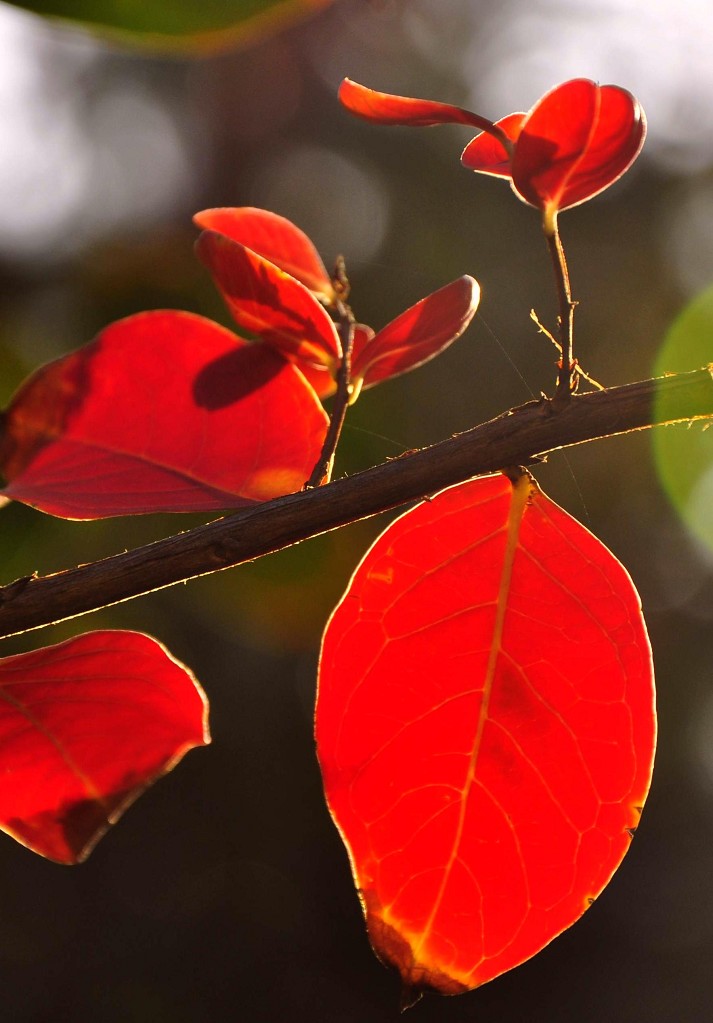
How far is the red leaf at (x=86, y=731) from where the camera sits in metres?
0.60

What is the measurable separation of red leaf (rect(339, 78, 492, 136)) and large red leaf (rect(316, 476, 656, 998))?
0.76 feet

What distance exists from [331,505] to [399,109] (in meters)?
0.25

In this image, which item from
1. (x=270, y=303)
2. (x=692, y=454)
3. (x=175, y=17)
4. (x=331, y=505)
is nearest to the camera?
(x=175, y=17)

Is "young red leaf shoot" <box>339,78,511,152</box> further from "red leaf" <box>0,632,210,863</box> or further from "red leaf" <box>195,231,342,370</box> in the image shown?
"red leaf" <box>0,632,210,863</box>

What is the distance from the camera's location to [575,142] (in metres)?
0.58

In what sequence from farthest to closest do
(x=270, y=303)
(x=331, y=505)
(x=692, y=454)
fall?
(x=692, y=454)
(x=270, y=303)
(x=331, y=505)

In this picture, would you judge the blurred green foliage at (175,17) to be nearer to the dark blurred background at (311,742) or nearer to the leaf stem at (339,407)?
the leaf stem at (339,407)

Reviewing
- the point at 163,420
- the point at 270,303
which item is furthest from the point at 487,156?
the point at 163,420

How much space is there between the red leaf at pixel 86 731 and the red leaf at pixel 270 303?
23 cm

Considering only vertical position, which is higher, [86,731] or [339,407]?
[339,407]

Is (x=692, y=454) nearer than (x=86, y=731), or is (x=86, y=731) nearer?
(x=86, y=731)

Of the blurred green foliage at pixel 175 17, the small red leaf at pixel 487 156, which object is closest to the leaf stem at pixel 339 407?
the small red leaf at pixel 487 156

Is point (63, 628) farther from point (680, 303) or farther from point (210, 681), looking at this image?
point (680, 303)

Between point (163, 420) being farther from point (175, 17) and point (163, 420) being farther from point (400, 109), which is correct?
point (175, 17)
